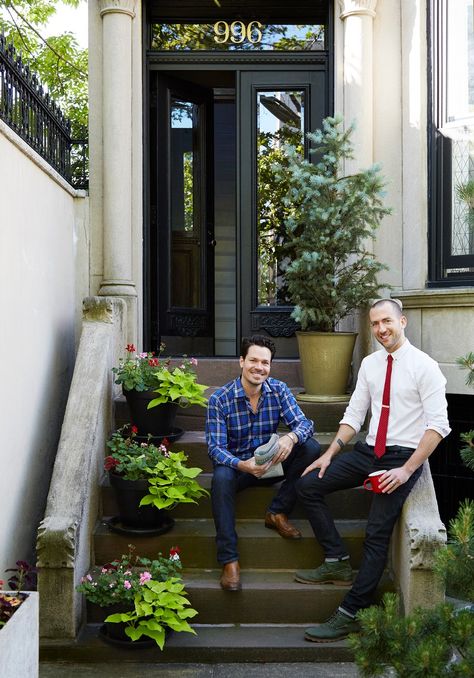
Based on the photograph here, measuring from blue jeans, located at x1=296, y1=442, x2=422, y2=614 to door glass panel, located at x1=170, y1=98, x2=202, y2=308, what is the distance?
3.24 m

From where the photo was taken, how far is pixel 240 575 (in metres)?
4.39

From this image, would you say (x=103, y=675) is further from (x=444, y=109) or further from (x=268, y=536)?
(x=444, y=109)

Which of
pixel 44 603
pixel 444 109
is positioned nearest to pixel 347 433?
pixel 44 603

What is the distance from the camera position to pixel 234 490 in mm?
4391

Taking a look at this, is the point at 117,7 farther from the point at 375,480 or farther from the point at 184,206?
the point at 375,480

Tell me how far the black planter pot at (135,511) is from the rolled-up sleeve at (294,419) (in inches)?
36.5

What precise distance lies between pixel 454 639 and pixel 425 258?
4.06 m

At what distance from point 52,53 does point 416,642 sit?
38.7 feet

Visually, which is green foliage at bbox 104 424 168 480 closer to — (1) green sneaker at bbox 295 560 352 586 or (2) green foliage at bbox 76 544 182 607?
(2) green foliage at bbox 76 544 182 607

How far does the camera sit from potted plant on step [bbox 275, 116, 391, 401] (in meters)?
5.52

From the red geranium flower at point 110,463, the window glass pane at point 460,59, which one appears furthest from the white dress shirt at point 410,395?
the window glass pane at point 460,59

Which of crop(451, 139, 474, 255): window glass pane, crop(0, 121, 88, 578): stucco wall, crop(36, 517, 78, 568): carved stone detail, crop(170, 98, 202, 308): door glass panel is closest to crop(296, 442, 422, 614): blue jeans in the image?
crop(36, 517, 78, 568): carved stone detail

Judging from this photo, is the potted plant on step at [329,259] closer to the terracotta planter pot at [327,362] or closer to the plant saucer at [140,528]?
the terracotta planter pot at [327,362]

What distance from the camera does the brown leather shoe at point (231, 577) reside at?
419cm
